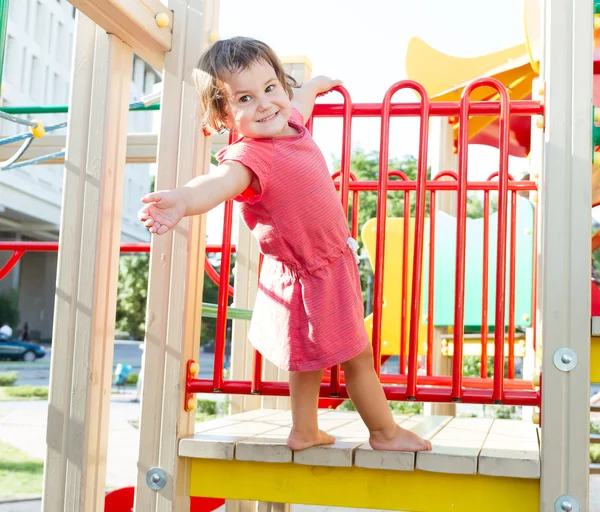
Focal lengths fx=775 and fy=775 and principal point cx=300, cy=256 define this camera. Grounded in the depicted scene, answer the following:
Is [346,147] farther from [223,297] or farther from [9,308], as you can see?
[9,308]

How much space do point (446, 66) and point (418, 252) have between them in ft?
12.8

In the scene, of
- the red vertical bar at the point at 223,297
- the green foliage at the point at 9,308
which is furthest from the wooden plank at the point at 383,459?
the green foliage at the point at 9,308

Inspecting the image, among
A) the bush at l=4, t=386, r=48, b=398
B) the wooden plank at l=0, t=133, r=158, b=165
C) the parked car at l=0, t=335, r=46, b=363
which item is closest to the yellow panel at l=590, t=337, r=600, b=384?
the wooden plank at l=0, t=133, r=158, b=165

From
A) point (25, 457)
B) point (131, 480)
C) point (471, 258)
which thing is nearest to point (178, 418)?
point (471, 258)

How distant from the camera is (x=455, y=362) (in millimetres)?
1937

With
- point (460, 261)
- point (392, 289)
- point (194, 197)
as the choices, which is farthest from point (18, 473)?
point (194, 197)

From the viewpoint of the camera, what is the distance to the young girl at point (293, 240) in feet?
5.82

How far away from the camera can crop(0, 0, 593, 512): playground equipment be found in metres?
1.81

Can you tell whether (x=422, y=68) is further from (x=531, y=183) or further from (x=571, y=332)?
(x=571, y=332)

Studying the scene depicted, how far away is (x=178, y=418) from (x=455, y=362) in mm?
720

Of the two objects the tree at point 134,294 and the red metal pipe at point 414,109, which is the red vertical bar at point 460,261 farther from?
the tree at point 134,294

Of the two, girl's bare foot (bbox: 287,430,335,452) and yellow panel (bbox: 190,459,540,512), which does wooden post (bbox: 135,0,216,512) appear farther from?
girl's bare foot (bbox: 287,430,335,452)

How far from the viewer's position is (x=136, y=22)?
6.26 feet

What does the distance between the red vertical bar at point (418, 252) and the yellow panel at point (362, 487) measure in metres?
0.22
